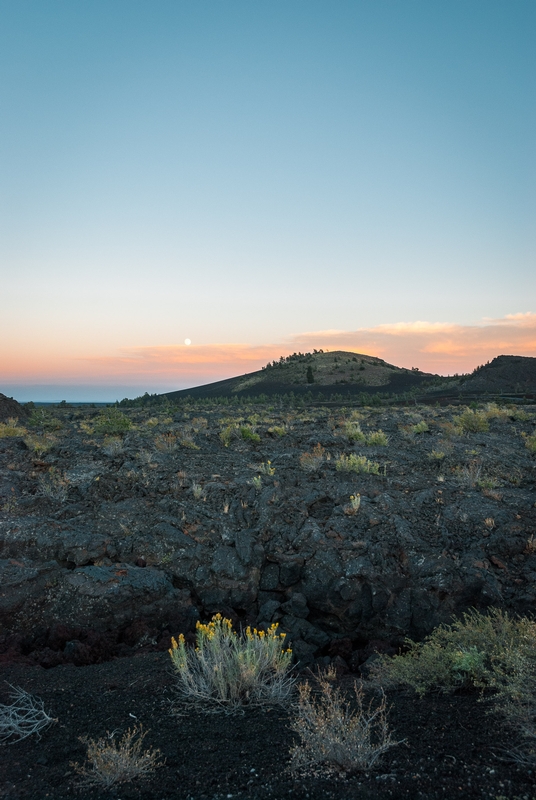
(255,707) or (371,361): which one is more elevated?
(371,361)

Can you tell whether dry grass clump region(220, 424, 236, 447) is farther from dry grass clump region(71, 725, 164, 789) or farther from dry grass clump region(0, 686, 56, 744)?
dry grass clump region(71, 725, 164, 789)

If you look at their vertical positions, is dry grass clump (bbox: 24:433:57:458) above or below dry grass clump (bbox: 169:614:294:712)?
above

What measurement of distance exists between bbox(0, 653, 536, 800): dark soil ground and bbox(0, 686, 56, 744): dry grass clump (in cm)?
8

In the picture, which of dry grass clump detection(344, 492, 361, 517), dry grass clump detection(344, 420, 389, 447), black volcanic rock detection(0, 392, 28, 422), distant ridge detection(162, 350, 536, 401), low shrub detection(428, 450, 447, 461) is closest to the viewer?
dry grass clump detection(344, 492, 361, 517)

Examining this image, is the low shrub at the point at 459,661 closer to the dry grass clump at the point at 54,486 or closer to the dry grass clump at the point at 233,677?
the dry grass clump at the point at 233,677

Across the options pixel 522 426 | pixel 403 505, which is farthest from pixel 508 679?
pixel 522 426

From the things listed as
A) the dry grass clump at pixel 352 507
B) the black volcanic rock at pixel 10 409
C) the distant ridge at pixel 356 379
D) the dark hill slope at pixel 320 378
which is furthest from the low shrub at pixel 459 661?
the dark hill slope at pixel 320 378

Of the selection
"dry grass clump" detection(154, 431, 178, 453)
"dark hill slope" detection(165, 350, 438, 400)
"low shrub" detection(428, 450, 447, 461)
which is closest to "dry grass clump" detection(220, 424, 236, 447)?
"dry grass clump" detection(154, 431, 178, 453)

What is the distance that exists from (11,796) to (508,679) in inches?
147

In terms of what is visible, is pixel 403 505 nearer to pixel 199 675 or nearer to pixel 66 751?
pixel 199 675

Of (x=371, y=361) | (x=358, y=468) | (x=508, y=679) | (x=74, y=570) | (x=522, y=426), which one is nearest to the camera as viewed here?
(x=508, y=679)

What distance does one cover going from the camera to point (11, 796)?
310cm

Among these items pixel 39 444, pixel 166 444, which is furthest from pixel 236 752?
pixel 39 444

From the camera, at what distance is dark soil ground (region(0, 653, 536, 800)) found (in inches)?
118
